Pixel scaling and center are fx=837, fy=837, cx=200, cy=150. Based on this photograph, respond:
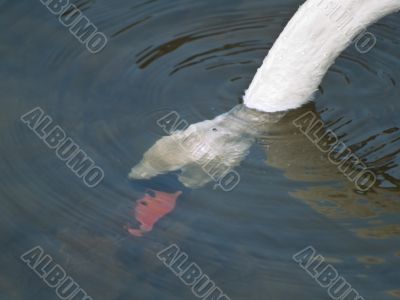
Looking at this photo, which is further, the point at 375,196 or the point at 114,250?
the point at 375,196

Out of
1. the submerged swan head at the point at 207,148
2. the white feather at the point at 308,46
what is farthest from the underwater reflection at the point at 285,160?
the white feather at the point at 308,46

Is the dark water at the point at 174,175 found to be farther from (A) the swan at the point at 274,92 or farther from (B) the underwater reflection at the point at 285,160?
(A) the swan at the point at 274,92

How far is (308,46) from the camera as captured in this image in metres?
5.99

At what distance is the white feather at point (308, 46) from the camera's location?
230 inches

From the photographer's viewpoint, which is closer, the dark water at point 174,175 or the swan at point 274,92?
the dark water at point 174,175

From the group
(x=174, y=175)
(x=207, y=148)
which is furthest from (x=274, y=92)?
(x=174, y=175)

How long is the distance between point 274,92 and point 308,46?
0.47 metres

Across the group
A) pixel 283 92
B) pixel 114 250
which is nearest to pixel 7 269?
pixel 114 250

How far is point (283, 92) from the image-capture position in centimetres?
627

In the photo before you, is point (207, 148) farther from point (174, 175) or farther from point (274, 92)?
point (274, 92)

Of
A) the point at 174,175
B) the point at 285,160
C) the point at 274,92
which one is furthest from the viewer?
the point at 274,92

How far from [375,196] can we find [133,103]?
2.03m

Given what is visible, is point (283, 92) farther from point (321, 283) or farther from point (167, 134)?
point (321, 283)

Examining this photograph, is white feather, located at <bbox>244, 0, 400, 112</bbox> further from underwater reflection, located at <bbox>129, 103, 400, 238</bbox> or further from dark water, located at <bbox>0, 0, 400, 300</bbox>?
dark water, located at <bbox>0, 0, 400, 300</bbox>
